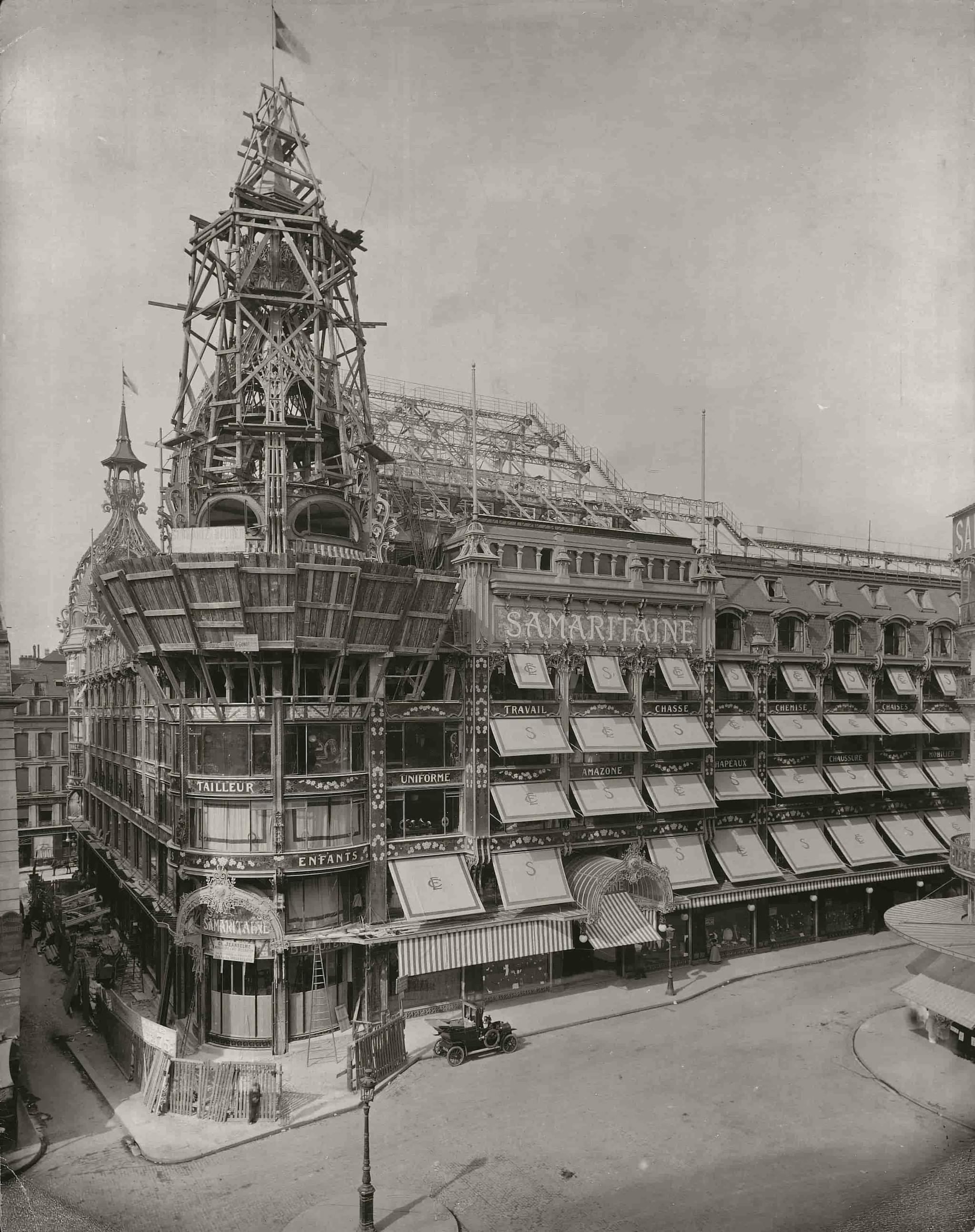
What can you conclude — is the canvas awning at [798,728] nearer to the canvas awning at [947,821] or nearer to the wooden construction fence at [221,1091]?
the canvas awning at [947,821]

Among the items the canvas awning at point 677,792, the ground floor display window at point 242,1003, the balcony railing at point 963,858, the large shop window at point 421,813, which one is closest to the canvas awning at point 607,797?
the canvas awning at point 677,792

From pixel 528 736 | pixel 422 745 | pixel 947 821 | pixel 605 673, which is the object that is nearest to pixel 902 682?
pixel 947 821

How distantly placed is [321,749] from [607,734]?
13742mm

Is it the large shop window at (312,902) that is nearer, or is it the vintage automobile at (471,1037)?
the vintage automobile at (471,1037)

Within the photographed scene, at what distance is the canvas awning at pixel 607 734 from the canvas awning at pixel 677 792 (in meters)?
2.17

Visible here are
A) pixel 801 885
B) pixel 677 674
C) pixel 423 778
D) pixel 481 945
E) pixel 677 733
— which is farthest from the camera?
pixel 801 885

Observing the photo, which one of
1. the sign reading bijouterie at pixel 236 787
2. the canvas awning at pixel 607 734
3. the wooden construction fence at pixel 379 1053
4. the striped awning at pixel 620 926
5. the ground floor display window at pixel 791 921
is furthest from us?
the ground floor display window at pixel 791 921

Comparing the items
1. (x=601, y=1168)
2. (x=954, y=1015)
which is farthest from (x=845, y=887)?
(x=601, y=1168)

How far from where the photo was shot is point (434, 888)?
3556cm

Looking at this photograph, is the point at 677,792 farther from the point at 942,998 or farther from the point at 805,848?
the point at 942,998

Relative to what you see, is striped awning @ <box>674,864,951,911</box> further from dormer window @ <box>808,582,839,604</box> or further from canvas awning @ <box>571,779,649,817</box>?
dormer window @ <box>808,582,839,604</box>

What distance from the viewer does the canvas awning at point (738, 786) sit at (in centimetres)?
4497

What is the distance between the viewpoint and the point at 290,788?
3328 cm

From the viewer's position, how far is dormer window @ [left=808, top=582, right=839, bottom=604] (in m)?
52.5
